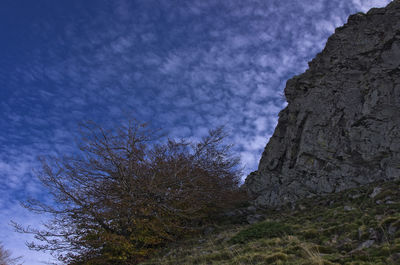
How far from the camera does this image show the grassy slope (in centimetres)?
680

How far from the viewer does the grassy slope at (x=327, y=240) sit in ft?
22.3

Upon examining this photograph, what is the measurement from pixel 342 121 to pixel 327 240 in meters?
13.1

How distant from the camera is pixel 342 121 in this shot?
63.3ft

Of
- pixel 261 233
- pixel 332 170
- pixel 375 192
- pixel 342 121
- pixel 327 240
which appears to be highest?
pixel 342 121

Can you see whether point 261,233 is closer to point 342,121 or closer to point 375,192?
point 375,192

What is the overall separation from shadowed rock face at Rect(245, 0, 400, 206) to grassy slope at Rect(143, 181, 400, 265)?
3487 millimetres

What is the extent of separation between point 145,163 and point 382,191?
465 inches

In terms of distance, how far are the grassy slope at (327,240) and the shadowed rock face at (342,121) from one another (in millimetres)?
3487

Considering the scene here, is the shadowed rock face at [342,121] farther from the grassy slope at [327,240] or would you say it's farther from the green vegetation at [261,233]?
the green vegetation at [261,233]

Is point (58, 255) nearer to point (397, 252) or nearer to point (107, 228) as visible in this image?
point (107, 228)

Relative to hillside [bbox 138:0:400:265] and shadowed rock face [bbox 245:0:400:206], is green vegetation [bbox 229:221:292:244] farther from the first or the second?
shadowed rock face [bbox 245:0:400:206]

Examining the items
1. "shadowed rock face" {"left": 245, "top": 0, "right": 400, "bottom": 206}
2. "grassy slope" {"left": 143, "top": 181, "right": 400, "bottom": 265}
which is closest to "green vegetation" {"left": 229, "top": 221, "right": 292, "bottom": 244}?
"grassy slope" {"left": 143, "top": 181, "right": 400, "bottom": 265}

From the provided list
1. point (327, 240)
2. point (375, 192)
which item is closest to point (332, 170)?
point (375, 192)

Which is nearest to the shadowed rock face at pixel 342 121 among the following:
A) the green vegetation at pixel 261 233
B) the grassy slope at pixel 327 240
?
the grassy slope at pixel 327 240
